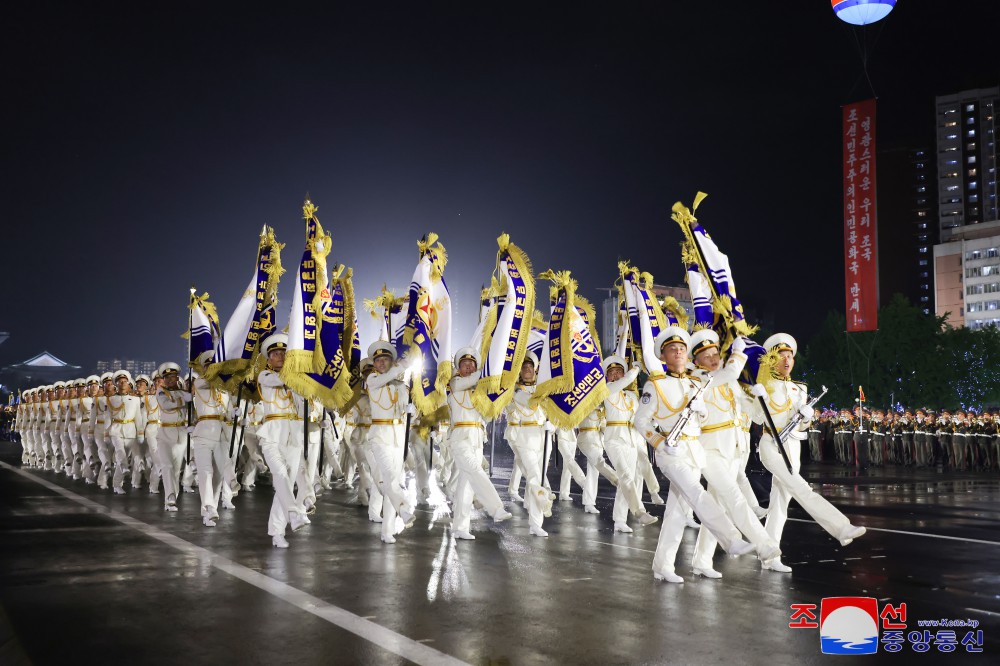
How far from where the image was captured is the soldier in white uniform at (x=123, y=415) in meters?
17.6

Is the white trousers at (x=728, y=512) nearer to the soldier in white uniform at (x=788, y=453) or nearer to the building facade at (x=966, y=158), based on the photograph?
the soldier in white uniform at (x=788, y=453)

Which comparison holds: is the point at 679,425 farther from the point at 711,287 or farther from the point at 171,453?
the point at 171,453

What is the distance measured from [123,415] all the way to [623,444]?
10.6 metres

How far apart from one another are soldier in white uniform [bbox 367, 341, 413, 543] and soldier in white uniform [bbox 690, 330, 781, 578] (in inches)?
138

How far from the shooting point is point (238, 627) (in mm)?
6199

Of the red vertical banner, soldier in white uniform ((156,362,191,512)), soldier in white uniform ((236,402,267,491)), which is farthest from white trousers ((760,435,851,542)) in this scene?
the red vertical banner

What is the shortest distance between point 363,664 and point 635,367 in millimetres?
7650

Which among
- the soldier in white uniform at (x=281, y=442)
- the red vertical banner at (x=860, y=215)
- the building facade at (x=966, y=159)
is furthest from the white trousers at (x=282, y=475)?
the building facade at (x=966, y=159)

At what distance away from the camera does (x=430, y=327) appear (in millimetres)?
13180

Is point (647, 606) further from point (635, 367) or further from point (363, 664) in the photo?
point (635, 367)

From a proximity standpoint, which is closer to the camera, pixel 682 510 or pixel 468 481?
pixel 682 510

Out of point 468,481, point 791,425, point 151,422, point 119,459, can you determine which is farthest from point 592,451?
point 119,459

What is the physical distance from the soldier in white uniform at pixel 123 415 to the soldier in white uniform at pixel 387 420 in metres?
8.69

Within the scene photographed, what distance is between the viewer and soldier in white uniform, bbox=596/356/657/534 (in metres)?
11.4
